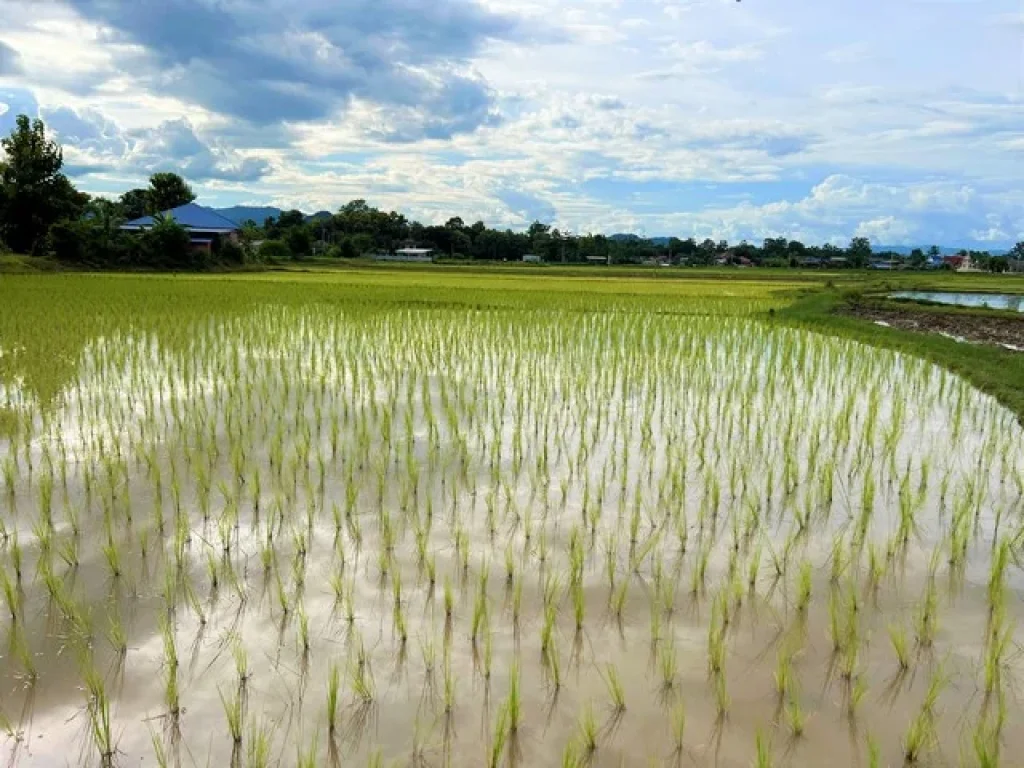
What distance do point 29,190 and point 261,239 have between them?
20.6 m

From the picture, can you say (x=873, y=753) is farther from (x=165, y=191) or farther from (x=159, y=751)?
(x=165, y=191)

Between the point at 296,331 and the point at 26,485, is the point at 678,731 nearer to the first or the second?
the point at 26,485

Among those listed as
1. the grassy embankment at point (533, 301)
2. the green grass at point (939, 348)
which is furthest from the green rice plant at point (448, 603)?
the grassy embankment at point (533, 301)

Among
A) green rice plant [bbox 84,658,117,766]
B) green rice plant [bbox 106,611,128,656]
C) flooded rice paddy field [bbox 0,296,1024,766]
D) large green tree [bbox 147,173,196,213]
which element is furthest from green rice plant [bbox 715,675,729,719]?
large green tree [bbox 147,173,196,213]

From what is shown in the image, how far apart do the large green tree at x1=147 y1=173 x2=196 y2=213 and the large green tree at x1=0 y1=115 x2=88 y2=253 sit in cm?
1771

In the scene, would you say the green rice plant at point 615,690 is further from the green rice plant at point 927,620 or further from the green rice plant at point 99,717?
the green rice plant at point 99,717

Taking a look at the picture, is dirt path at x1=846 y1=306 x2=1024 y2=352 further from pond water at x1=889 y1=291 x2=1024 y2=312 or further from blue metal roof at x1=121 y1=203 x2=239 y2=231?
blue metal roof at x1=121 y1=203 x2=239 y2=231

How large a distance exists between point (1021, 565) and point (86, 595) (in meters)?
4.01

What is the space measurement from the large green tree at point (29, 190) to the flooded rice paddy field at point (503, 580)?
22559mm

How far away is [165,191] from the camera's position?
4341 cm

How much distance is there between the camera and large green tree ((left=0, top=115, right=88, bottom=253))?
25.2 metres

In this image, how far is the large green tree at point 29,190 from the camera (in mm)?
25203

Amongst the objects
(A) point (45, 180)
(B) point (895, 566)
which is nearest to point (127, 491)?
(B) point (895, 566)

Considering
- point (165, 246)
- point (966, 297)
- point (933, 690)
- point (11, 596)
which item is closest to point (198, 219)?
point (165, 246)
